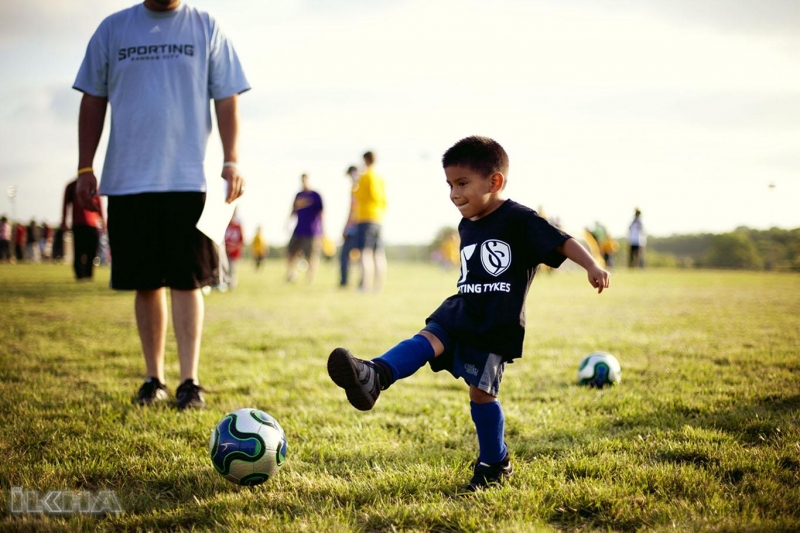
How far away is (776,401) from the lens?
135 inches

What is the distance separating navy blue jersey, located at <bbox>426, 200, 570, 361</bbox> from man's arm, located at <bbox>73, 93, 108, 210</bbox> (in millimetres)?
2593

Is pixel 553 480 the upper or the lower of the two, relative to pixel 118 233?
lower

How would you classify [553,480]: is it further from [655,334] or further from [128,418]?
[655,334]

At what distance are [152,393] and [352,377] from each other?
2.13 metres

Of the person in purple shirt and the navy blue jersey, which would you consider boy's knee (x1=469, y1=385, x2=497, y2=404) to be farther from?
the person in purple shirt

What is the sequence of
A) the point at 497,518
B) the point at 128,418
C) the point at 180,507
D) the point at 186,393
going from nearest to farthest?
the point at 497,518
the point at 180,507
the point at 128,418
the point at 186,393

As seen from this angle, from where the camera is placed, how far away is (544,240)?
240cm

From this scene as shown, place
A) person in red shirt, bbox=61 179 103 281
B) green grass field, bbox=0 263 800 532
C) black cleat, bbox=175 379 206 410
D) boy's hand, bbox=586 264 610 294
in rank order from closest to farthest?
green grass field, bbox=0 263 800 532, boy's hand, bbox=586 264 610 294, black cleat, bbox=175 379 206 410, person in red shirt, bbox=61 179 103 281

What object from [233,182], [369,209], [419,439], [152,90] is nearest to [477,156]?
[419,439]

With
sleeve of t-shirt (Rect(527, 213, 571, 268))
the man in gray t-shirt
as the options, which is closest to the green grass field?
the man in gray t-shirt

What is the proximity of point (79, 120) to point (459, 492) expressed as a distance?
339 cm

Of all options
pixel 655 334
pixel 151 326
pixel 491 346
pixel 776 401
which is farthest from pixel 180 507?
pixel 655 334

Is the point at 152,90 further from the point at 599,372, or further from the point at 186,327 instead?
the point at 599,372

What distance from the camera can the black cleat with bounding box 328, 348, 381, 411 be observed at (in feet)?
7.12
